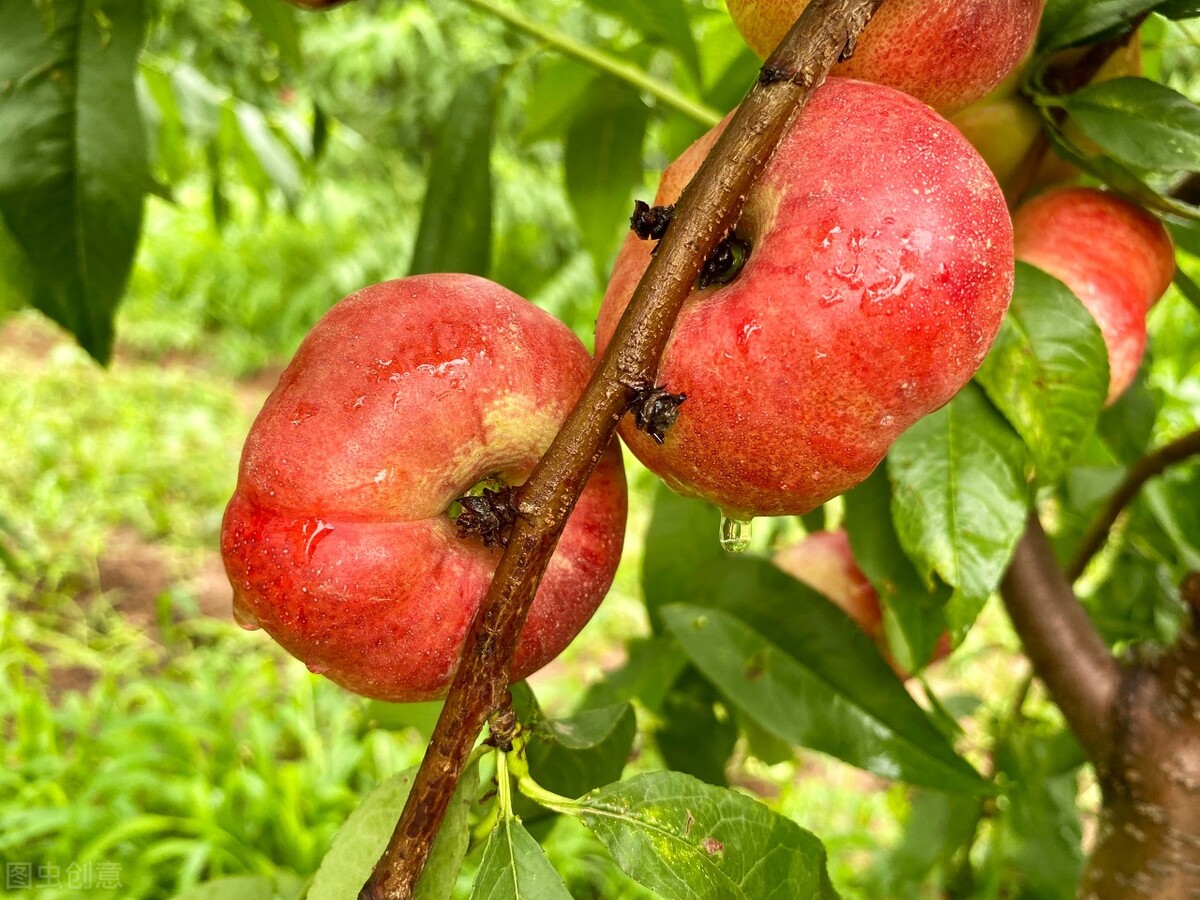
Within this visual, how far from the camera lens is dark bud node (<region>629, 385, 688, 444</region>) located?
1.52ft

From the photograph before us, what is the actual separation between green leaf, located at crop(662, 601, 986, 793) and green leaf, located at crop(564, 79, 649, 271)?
57cm

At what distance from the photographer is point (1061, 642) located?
3.03 ft

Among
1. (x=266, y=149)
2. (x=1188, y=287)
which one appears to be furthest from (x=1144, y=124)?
(x=266, y=149)

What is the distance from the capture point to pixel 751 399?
463 millimetres

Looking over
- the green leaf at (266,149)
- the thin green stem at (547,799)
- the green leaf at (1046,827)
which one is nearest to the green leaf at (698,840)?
the thin green stem at (547,799)

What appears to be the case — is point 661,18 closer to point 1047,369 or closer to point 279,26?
point 279,26

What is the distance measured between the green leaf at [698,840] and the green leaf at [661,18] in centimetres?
75

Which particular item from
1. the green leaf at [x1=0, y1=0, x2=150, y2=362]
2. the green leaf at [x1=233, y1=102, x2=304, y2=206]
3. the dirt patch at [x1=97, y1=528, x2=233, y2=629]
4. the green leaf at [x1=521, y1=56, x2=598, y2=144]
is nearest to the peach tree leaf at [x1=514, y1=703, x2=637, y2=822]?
the green leaf at [x1=0, y1=0, x2=150, y2=362]

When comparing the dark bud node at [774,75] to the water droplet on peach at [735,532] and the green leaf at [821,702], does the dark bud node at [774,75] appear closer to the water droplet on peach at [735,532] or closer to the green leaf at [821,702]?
the water droplet on peach at [735,532]

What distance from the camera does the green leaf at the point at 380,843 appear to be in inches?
20.4

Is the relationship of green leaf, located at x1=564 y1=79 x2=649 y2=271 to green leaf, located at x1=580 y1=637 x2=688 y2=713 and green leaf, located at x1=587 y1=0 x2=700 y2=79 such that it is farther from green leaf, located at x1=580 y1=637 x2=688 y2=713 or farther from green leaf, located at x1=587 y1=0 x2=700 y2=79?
green leaf, located at x1=580 y1=637 x2=688 y2=713

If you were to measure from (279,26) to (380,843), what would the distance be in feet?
2.62

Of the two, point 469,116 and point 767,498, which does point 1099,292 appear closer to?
point 767,498

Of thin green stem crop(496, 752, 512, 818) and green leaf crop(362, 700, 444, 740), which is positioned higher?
thin green stem crop(496, 752, 512, 818)
